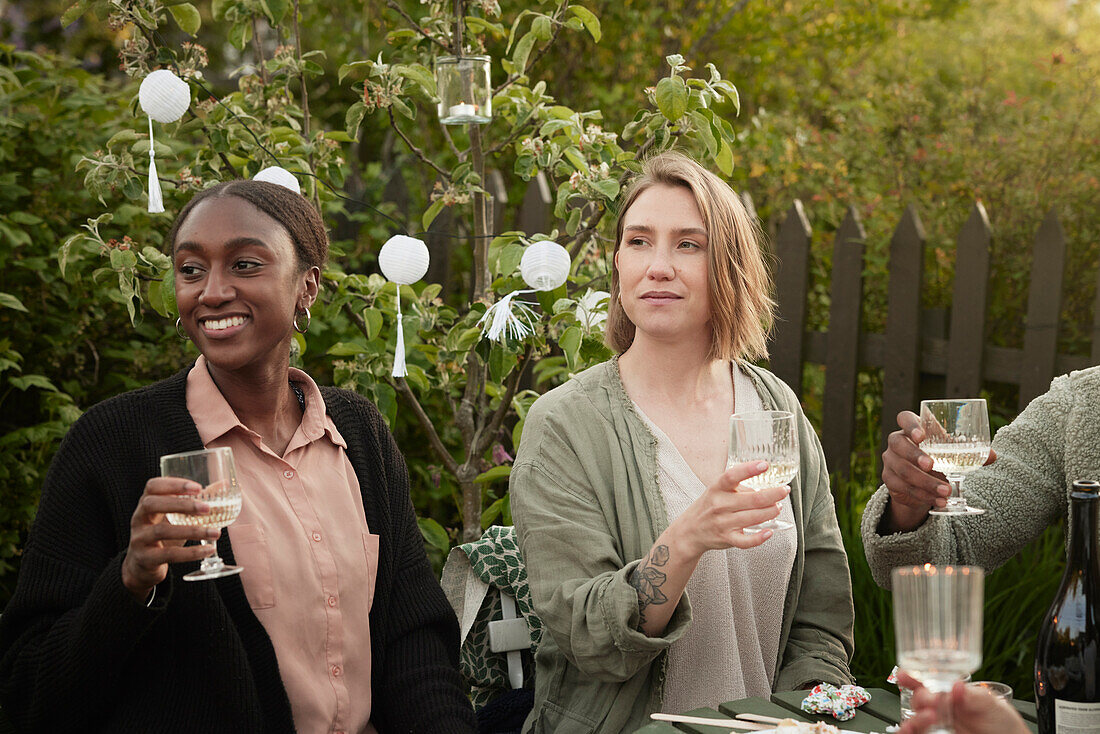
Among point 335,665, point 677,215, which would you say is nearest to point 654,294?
point 677,215

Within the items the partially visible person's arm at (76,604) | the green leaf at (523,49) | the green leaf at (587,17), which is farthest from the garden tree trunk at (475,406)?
the partially visible person's arm at (76,604)

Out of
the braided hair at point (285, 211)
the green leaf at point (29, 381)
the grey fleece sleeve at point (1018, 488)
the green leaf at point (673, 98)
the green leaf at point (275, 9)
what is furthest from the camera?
the green leaf at point (29, 381)

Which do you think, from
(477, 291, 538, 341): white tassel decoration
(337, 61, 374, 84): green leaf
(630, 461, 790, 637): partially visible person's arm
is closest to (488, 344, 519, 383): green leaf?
(477, 291, 538, 341): white tassel decoration

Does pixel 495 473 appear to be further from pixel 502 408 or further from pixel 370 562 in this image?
pixel 370 562

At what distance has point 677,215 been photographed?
257 cm

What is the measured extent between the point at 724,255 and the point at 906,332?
6.85ft

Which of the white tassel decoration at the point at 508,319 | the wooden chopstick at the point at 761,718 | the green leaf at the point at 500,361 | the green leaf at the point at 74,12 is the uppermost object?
the green leaf at the point at 74,12

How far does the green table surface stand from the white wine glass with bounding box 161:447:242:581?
813 millimetres

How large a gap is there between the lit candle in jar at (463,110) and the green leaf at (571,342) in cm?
78

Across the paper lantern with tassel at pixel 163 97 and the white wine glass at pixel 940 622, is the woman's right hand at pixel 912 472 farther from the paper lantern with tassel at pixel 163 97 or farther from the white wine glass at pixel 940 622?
the paper lantern with tassel at pixel 163 97

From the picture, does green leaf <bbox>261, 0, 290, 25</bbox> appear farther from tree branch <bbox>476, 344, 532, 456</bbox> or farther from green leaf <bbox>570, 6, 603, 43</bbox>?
tree branch <bbox>476, 344, 532, 456</bbox>

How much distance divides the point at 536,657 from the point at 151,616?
0.97 meters

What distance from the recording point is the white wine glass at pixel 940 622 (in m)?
1.35

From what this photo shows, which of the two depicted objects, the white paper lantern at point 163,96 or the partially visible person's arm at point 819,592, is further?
the white paper lantern at point 163,96
